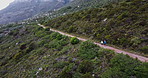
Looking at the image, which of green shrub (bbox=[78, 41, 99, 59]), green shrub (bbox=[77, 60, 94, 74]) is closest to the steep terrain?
green shrub (bbox=[78, 41, 99, 59])

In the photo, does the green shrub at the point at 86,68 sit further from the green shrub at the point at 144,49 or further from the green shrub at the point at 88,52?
the green shrub at the point at 144,49

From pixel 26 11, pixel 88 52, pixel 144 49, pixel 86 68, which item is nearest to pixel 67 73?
pixel 86 68

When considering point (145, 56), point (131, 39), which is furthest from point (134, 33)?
point (145, 56)

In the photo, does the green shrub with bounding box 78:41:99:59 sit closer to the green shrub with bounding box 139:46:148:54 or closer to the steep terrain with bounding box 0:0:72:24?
the green shrub with bounding box 139:46:148:54

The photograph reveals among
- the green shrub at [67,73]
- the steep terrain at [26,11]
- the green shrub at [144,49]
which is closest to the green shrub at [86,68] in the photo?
the green shrub at [67,73]

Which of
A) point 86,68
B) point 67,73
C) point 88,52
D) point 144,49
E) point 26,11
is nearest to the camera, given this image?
point 86,68

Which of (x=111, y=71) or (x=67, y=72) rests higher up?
(x=111, y=71)

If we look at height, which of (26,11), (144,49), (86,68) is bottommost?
(26,11)

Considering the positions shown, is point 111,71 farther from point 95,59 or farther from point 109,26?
point 109,26

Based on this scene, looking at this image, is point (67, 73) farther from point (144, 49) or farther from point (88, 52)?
point (144, 49)

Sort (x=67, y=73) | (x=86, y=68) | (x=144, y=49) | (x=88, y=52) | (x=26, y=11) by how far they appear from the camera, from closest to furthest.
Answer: (x=86, y=68) < (x=67, y=73) < (x=144, y=49) < (x=88, y=52) < (x=26, y=11)

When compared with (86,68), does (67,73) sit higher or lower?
lower
